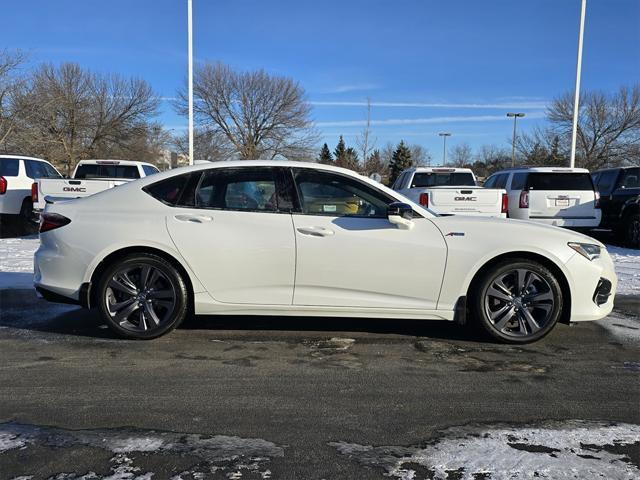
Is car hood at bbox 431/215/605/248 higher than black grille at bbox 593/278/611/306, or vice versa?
car hood at bbox 431/215/605/248

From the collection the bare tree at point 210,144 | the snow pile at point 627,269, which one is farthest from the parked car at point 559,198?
the bare tree at point 210,144

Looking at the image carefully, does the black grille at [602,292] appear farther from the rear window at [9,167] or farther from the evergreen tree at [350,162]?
the evergreen tree at [350,162]

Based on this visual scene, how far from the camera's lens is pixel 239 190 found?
492 cm

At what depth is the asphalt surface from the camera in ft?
9.39

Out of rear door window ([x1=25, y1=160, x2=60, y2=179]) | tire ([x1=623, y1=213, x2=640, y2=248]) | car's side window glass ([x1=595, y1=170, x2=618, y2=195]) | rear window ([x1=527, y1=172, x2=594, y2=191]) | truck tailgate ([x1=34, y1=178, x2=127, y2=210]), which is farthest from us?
car's side window glass ([x1=595, y1=170, x2=618, y2=195])

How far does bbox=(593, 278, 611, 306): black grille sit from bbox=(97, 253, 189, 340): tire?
3640 millimetres

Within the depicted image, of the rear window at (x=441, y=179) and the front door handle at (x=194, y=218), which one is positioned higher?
the rear window at (x=441, y=179)

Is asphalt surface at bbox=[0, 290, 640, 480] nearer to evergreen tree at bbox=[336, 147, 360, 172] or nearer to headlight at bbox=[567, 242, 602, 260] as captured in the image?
headlight at bbox=[567, 242, 602, 260]

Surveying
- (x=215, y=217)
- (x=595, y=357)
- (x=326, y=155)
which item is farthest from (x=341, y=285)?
(x=326, y=155)

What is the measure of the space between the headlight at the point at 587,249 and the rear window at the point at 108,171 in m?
10.7

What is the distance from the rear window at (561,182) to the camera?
11.3 m

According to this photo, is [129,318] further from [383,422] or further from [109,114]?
[109,114]

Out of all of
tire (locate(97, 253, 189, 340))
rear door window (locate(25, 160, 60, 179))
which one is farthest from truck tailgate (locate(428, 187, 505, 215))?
rear door window (locate(25, 160, 60, 179))

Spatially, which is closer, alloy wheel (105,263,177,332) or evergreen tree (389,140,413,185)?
alloy wheel (105,263,177,332)
